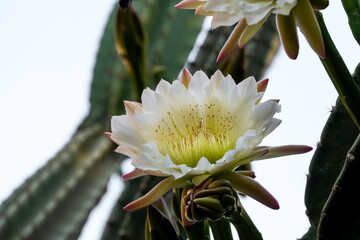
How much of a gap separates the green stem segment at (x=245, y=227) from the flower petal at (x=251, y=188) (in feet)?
0.12

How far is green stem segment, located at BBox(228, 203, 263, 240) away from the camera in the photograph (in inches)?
18.5

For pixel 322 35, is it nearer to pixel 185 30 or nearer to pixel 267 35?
pixel 267 35

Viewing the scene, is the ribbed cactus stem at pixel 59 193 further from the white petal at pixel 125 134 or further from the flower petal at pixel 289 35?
the flower petal at pixel 289 35

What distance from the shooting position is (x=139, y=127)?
484 millimetres

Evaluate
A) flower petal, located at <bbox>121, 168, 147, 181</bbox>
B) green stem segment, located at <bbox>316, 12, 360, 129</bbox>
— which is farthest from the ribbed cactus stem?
green stem segment, located at <bbox>316, 12, 360, 129</bbox>

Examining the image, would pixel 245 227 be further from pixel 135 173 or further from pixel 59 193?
pixel 59 193

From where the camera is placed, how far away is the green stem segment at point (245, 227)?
1.54ft

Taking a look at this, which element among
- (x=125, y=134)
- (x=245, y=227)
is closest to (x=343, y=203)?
(x=245, y=227)

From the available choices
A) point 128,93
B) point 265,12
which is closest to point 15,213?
point 128,93

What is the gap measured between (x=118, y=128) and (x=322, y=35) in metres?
0.19

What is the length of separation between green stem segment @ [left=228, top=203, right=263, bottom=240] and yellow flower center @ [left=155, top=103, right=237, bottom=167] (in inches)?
2.2

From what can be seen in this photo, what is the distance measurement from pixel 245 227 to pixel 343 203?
0.08 m

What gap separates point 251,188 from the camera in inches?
17.1

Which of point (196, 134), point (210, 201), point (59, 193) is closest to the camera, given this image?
point (210, 201)
